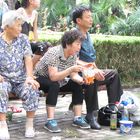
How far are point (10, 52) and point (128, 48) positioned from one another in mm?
5608

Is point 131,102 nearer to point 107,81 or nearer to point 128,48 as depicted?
point 107,81

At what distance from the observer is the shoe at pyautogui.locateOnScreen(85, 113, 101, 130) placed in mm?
6332

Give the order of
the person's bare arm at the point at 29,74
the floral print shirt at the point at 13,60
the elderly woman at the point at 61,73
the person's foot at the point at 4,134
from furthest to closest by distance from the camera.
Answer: the elderly woman at the point at 61,73
the floral print shirt at the point at 13,60
the person's bare arm at the point at 29,74
the person's foot at the point at 4,134

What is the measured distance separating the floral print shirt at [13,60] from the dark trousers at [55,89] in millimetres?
316

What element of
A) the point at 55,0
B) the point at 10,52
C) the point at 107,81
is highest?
the point at 55,0

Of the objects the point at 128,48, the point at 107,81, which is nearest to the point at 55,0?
the point at 128,48

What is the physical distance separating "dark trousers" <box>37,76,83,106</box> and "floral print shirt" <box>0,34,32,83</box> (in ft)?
1.04

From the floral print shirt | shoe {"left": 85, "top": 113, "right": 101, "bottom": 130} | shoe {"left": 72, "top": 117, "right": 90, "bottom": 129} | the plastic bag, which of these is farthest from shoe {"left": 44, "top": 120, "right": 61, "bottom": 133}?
the plastic bag

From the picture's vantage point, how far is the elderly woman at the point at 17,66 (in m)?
5.71

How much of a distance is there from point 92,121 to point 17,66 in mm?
1261

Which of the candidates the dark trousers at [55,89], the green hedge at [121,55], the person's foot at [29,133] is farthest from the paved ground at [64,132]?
the green hedge at [121,55]

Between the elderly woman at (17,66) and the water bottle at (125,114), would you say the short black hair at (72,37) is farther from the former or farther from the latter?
the water bottle at (125,114)

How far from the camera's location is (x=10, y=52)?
5855 mm

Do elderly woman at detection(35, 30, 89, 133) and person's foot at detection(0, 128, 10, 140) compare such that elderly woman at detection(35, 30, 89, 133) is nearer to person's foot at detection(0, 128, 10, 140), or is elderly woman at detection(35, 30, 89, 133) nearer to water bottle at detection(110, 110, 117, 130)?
water bottle at detection(110, 110, 117, 130)
